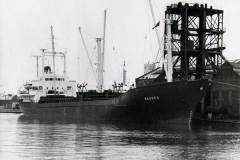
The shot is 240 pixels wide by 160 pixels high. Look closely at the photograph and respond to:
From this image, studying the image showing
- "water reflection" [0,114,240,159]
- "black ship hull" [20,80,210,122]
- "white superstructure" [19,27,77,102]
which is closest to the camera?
"water reflection" [0,114,240,159]

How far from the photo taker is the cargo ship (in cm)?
5759

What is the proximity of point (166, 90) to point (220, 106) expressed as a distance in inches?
Result: 644

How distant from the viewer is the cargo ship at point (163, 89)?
57594 millimetres

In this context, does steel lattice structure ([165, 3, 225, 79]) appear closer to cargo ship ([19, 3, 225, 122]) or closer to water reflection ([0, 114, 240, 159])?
cargo ship ([19, 3, 225, 122])

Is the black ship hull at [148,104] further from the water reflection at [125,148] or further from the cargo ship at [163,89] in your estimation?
the water reflection at [125,148]

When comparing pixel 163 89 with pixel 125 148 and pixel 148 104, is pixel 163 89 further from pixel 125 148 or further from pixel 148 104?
pixel 125 148

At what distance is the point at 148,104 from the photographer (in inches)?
2392

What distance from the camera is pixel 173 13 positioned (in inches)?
2928

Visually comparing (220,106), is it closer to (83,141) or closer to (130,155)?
(83,141)

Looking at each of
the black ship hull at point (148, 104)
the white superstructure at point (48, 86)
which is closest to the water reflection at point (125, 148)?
the black ship hull at point (148, 104)

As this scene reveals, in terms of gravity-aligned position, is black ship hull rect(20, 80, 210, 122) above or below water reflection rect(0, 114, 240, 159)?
above

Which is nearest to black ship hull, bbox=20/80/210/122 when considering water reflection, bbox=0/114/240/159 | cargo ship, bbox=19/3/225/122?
cargo ship, bbox=19/3/225/122

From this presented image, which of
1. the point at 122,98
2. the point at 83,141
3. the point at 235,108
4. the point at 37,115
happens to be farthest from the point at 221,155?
the point at 37,115

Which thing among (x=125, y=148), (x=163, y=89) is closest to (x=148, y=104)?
(x=163, y=89)
